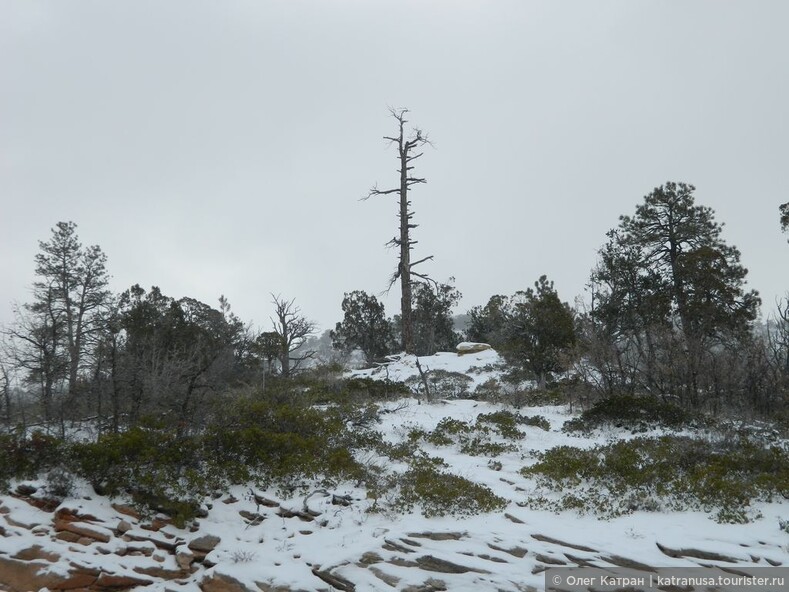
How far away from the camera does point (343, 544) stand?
20.2 ft

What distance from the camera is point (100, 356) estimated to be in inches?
405

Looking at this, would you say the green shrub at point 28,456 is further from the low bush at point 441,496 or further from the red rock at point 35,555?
the low bush at point 441,496

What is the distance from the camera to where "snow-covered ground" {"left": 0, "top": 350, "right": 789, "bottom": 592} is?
5.42 m

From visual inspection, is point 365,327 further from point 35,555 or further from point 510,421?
point 35,555

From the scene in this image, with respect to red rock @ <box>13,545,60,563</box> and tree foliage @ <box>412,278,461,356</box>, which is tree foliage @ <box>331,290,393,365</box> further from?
red rock @ <box>13,545,60,563</box>

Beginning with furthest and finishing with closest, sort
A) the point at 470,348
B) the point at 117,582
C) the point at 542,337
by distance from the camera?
the point at 470,348 < the point at 542,337 < the point at 117,582

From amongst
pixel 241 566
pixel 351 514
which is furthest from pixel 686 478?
pixel 241 566

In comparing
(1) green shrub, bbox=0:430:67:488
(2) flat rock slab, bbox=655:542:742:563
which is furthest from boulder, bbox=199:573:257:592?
(2) flat rock slab, bbox=655:542:742:563

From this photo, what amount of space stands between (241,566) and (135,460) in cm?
248

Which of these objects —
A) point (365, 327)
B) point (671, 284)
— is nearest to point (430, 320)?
point (365, 327)

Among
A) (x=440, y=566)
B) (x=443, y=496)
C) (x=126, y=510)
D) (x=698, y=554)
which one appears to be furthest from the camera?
(x=443, y=496)

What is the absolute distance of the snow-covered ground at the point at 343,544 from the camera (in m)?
5.42

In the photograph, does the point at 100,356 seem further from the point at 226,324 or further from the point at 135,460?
the point at 226,324

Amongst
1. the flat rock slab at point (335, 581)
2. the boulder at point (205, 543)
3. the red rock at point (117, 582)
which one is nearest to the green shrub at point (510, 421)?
the flat rock slab at point (335, 581)
